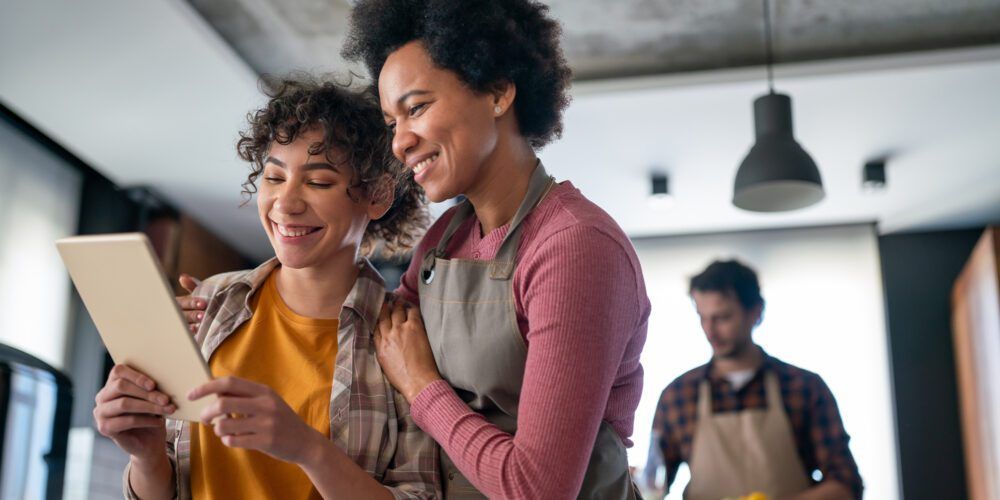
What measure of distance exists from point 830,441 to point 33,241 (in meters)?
3.46

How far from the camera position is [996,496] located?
4.89 metres

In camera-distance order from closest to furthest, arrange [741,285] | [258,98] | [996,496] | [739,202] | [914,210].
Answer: [741,285], [739,202], [258,98], [996,496], [914,210]

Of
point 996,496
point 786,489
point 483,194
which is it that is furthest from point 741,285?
point 996,496

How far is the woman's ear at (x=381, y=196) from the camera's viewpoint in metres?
1.57

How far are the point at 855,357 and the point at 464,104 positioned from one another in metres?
5.00

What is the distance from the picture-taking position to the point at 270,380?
146 cm

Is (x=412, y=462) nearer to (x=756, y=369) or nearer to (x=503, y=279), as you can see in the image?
(x=503, y=279)

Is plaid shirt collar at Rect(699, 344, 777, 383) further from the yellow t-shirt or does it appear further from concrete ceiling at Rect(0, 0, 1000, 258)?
the yellow t-shirt

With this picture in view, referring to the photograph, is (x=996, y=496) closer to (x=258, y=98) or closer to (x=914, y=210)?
(x=914, y=210)

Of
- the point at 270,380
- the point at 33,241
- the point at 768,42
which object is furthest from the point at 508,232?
the point at 33,241

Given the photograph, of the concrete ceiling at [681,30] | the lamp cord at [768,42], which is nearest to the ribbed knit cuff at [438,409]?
the concrete ceiling at [681,30]

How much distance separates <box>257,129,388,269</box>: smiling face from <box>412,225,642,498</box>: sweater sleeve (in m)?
0.32

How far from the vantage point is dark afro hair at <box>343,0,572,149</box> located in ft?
4.68

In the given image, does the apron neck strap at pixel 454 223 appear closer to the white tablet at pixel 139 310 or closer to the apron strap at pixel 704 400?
the white tablet at pixel 139 310
